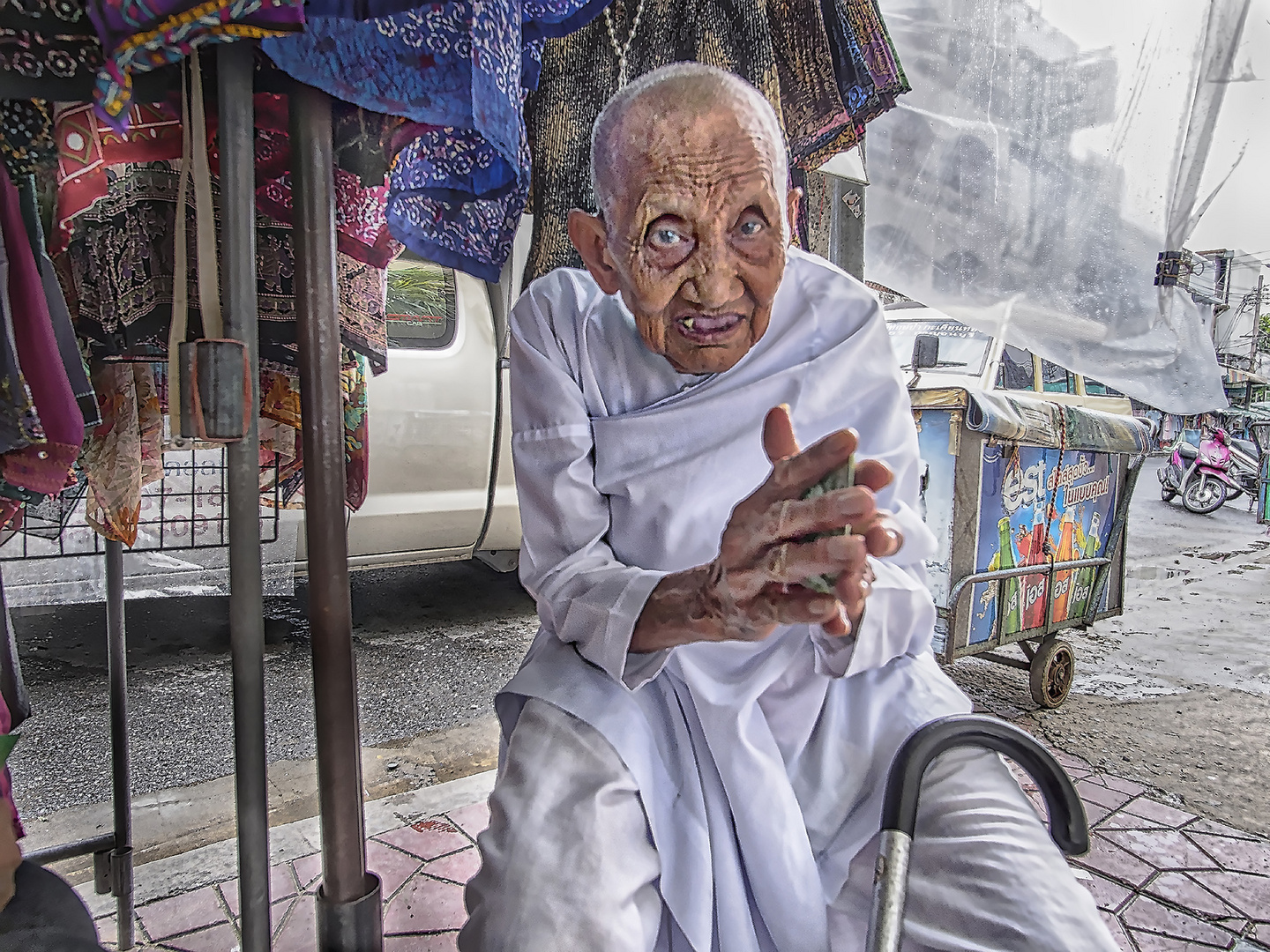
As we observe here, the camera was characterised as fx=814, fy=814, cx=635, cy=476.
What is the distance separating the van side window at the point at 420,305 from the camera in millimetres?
4273

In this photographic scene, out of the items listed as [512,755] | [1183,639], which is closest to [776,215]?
[512,755]

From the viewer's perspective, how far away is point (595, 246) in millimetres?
1337

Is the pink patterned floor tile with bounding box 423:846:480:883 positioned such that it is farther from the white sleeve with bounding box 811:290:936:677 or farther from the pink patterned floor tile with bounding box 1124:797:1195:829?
the pink patterned floor tile with bounding box 1124:797:1195:829

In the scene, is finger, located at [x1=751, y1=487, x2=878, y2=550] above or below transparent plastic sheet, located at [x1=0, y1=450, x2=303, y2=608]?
above

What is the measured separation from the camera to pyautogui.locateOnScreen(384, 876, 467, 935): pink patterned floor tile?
195 cm

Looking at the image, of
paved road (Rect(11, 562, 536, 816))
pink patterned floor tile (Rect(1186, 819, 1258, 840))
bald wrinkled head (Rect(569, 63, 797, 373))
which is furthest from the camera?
paved road (Rect(11, 562, 536, 816))

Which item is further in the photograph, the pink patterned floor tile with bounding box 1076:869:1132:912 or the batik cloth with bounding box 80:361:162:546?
the pink patterned floor tile with bounding box 1076:869:1132:912

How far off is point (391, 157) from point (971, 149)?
177 cm

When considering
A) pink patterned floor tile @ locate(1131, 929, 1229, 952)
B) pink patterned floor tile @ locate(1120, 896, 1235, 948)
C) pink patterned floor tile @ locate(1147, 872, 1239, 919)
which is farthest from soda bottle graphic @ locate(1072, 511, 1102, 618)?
pink patterned floor tile @ locate(1131, 929, 1229, 952)

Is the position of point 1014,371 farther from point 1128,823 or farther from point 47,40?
point 47,40

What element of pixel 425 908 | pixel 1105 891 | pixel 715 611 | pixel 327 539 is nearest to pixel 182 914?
pixel 425 908

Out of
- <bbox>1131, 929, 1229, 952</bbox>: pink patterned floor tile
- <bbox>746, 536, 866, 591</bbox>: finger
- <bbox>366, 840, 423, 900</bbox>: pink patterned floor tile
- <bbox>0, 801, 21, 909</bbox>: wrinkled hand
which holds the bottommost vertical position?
<bbox>1131, 929, 1229, 952</bbox>: pink patterned floor tile

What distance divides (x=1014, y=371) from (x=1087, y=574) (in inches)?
76.7

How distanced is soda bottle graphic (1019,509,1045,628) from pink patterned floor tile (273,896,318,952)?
2.92 meters
